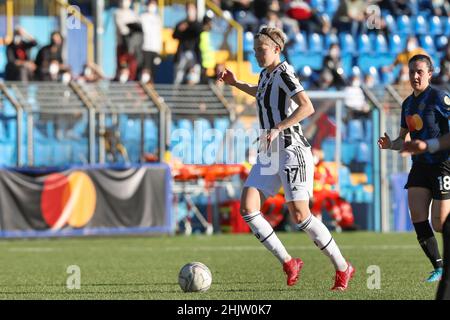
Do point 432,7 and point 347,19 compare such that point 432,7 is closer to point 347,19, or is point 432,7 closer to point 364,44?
point 347,19

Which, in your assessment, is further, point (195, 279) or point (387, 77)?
point (387, 77)

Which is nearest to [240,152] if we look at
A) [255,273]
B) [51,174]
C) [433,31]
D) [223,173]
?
[223,173]

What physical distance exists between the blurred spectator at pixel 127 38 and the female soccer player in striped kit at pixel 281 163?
47.6 feet

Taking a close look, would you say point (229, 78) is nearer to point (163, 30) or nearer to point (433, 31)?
point (163, 30)

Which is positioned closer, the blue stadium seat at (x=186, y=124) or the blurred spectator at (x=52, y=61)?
the blue stadium seat at (x=186, y=124)

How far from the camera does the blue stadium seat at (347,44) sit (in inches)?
1190

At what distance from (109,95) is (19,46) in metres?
2.75

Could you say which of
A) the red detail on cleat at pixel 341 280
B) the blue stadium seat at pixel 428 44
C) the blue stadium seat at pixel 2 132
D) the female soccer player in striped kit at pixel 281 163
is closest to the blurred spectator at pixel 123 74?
the blue stadium seat at pixel 2 132

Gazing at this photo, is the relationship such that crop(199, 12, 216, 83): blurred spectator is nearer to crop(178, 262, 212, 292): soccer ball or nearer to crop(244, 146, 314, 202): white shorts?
crop(244, 146, 314, 202): white shorts

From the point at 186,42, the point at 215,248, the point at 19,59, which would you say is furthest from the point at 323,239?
the point at 186,42

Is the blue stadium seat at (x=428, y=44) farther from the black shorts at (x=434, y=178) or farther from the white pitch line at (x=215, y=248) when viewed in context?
the black shorts at (x=434, y=178)

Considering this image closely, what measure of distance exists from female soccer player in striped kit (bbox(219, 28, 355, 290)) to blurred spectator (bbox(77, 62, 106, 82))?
14.0 meters

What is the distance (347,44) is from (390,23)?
1.74 m

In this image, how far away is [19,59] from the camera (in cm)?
2459
